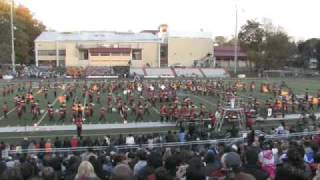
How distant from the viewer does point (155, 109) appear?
104 ft

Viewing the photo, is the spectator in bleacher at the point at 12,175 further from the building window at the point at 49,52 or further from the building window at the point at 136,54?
the building window at the point at 49,52

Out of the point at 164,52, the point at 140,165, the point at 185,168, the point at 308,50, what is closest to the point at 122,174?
the point at 185,168

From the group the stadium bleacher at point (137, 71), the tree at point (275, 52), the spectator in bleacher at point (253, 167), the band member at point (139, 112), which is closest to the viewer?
the spectator in bleacher at point (253, 167)

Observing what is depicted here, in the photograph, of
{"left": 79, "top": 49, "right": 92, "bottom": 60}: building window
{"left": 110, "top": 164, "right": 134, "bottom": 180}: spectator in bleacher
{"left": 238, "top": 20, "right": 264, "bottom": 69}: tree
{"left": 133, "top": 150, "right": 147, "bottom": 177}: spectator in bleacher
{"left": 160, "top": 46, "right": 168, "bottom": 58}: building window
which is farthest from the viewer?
{"left": 160, "top": 46, "right": 168, "bottom": 58}: building window

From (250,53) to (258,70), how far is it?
11.9ft

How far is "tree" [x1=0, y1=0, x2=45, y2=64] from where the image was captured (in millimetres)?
77531

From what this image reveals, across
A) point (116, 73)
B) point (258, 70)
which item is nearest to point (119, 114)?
point (116, 73)

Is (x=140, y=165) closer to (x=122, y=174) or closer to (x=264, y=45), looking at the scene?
(x=122, y=174)

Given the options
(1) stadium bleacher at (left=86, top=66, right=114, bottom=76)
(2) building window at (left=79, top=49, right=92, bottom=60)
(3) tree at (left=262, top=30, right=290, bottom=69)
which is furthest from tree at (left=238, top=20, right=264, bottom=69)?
(2) building window at (left=79, top=49, right=92, bottom=60)

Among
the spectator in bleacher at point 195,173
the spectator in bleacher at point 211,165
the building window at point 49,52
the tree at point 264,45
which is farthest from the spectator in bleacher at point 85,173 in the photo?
the building window at point 49,52

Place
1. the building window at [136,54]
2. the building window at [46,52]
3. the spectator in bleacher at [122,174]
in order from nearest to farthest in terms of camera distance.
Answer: the spectator in bleacher at [122,174] → the building window at [46,52] → the building window at [136,54]

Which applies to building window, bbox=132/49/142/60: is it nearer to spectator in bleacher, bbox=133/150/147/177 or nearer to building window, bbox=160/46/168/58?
building window, bbox=160/46/168/58

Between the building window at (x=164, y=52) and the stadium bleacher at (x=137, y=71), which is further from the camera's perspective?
the building window at (x=164, y=52)

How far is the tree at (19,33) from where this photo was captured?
7753 centimetres
